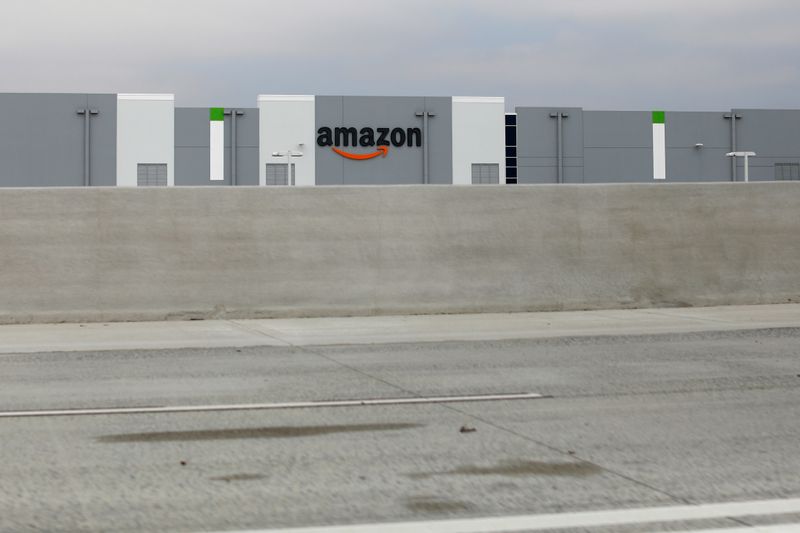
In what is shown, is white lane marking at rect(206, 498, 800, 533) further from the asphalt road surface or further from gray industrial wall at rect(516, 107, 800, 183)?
gray industrial wall at rect(516, 107, 800, 183)

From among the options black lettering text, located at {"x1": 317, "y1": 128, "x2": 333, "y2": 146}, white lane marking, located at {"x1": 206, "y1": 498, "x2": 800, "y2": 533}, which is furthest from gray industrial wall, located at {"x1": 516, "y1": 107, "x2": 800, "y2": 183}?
white lane marking, located at {"x1": 206, "y1": 498, "x2": 800, "y2": 533}

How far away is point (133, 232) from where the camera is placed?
1444 centimetres

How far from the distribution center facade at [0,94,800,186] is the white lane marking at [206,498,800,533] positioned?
1810 inches

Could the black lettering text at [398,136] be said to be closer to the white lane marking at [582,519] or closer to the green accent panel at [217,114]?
the green accent panel at [217,114]

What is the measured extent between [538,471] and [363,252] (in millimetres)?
9783

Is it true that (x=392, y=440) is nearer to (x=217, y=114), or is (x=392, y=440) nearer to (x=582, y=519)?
(x=582, y=519)

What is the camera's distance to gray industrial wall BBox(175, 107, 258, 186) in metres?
49.1

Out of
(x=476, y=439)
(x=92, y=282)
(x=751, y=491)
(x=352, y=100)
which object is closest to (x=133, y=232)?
(x=92, y=282)

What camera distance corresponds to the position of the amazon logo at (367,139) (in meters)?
50.2

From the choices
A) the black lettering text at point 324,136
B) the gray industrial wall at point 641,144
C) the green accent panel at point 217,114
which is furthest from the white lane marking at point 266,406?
the gray industrial wall at point 641,144

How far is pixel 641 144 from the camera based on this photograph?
174ft

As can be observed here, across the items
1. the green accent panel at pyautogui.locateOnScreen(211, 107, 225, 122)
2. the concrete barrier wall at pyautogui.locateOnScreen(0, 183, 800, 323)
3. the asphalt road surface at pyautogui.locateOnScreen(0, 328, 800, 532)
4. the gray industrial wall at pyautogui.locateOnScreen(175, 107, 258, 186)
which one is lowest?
the asphalt road surface at pyautogui.locateOnScreen(0, 328, 800, 532)

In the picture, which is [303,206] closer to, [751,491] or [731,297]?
[731,297]

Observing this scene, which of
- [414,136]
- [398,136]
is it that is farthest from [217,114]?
[414,136]
